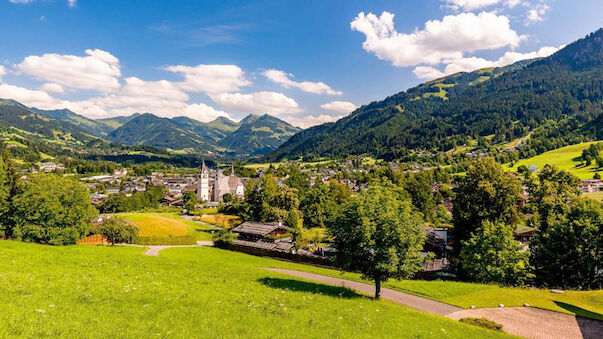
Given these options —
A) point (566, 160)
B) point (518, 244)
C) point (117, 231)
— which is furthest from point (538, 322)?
point (566, 160)

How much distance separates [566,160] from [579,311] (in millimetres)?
169300

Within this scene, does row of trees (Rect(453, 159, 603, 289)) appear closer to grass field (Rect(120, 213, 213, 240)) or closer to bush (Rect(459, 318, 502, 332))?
bush (Rect(459, 318, 502, 332))

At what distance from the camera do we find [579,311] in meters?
22.7

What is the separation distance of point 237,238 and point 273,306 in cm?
4802

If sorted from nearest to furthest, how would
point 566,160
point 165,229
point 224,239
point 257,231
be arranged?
point 224,239, point 257,231, point 165,229, point 566,160

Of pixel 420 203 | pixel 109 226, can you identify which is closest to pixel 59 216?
pixel 109 226

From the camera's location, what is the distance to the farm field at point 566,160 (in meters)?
130

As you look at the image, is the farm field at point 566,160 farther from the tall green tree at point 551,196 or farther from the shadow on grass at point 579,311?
the shadow on grass at point 579,311

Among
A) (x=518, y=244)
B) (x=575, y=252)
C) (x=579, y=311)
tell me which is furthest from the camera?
(x=518, y=244)

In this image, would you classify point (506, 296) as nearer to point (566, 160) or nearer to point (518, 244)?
point (518, 244)

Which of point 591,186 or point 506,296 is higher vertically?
point 591,186

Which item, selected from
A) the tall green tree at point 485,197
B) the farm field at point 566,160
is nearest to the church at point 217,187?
the tall green tree at point 485,197

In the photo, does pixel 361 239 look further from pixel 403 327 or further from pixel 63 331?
pixel 63 331

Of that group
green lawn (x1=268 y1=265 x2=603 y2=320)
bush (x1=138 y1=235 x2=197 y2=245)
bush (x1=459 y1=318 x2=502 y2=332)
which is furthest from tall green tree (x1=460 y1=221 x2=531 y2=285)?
bush (x1=138 y1=235 x2=197 y2=245)
